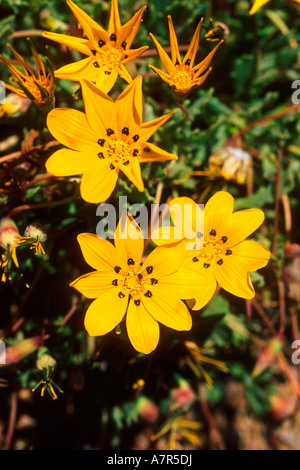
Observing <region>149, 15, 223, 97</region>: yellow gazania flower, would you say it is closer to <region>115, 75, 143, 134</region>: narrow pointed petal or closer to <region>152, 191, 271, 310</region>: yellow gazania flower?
<region>115, 75, 143, 134</region>: narrow pointed petal

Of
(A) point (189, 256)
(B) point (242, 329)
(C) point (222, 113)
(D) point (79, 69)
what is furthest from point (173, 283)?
(C) point (222, 113)

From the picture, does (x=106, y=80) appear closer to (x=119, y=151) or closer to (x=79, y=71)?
(x=79, y=71)

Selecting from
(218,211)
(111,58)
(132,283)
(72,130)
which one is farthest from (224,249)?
(111,58)

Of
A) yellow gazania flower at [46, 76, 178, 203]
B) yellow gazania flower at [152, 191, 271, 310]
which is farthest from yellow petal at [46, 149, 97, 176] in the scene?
yellow gazania flower at [152, 191, 271, 310]

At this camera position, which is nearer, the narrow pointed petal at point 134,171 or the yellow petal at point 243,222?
the narrow pointed petal at point 134,171

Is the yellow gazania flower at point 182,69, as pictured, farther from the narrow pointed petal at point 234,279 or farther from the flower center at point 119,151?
the narrow pointed petal at point 234,279

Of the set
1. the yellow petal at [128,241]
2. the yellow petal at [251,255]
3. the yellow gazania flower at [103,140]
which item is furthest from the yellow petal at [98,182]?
the yellow petal at [251,255]
